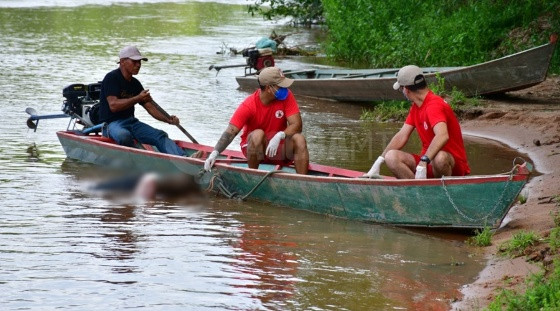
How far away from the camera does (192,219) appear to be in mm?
9477

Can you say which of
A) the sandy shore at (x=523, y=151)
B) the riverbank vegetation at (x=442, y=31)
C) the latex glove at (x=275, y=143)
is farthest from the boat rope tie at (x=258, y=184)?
the riverbank vegetation at (x=442, y=31)

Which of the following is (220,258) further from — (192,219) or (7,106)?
(7,106)

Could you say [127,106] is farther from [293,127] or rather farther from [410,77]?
[410,77]

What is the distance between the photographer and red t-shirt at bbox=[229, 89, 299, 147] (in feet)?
32.2

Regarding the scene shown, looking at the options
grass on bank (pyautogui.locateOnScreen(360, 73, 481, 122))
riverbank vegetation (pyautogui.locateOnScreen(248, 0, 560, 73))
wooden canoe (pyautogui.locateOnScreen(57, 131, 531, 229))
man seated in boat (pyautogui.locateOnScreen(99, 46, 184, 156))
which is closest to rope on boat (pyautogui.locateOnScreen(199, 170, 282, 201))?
wooden canoe (pyautogui.locateOnScreen(57, 131, 531, 229))

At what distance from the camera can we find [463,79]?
1513 cm

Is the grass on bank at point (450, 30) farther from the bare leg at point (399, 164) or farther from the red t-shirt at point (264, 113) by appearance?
the bare leg at point (399, 164)

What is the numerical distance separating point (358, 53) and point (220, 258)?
14.6 meters

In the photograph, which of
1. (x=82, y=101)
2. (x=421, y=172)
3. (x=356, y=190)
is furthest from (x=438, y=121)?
(x=82, y=101)

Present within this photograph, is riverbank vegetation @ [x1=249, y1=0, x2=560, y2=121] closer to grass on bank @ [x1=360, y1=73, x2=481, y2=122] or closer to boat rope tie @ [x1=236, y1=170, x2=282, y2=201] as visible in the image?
grass on bank @ [x1=360, y1=73, x2=481, y2=122]

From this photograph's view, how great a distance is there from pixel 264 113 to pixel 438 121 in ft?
6.61

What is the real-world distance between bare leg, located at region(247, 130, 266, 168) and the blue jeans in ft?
5.53

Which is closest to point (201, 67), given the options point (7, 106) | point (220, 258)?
point (7, 106)

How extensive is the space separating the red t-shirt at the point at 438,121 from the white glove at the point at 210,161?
2204 millimetres
